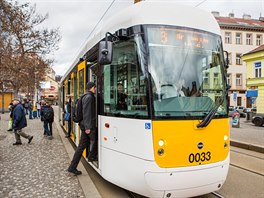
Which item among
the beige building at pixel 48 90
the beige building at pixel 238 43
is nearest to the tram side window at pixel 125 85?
the beige building at pixel 48 90

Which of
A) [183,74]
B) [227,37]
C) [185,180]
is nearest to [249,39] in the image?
[227,37]

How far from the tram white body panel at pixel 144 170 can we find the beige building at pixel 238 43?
4692 centimetres

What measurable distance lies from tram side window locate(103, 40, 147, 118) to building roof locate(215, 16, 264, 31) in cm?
4626

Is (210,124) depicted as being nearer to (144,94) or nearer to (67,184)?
(144,94)

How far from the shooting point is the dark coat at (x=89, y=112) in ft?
17.2

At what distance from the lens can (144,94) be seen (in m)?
4.09

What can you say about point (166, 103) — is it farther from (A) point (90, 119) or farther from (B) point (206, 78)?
(A) point (90, 119)

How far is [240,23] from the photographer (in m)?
49.5

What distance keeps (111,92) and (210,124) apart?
5.70 feet

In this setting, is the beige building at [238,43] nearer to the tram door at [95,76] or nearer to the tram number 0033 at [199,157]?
the tram door at [95,76]

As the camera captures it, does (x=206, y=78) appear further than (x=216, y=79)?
No

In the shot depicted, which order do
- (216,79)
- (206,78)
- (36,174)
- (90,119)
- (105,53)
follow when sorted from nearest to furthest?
(105,53), (206,78), (216,79), (90,119), (36,174)

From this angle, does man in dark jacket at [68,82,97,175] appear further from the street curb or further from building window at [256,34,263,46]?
building window at [256,34,263,46]

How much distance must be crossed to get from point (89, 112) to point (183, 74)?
203 centimetres
